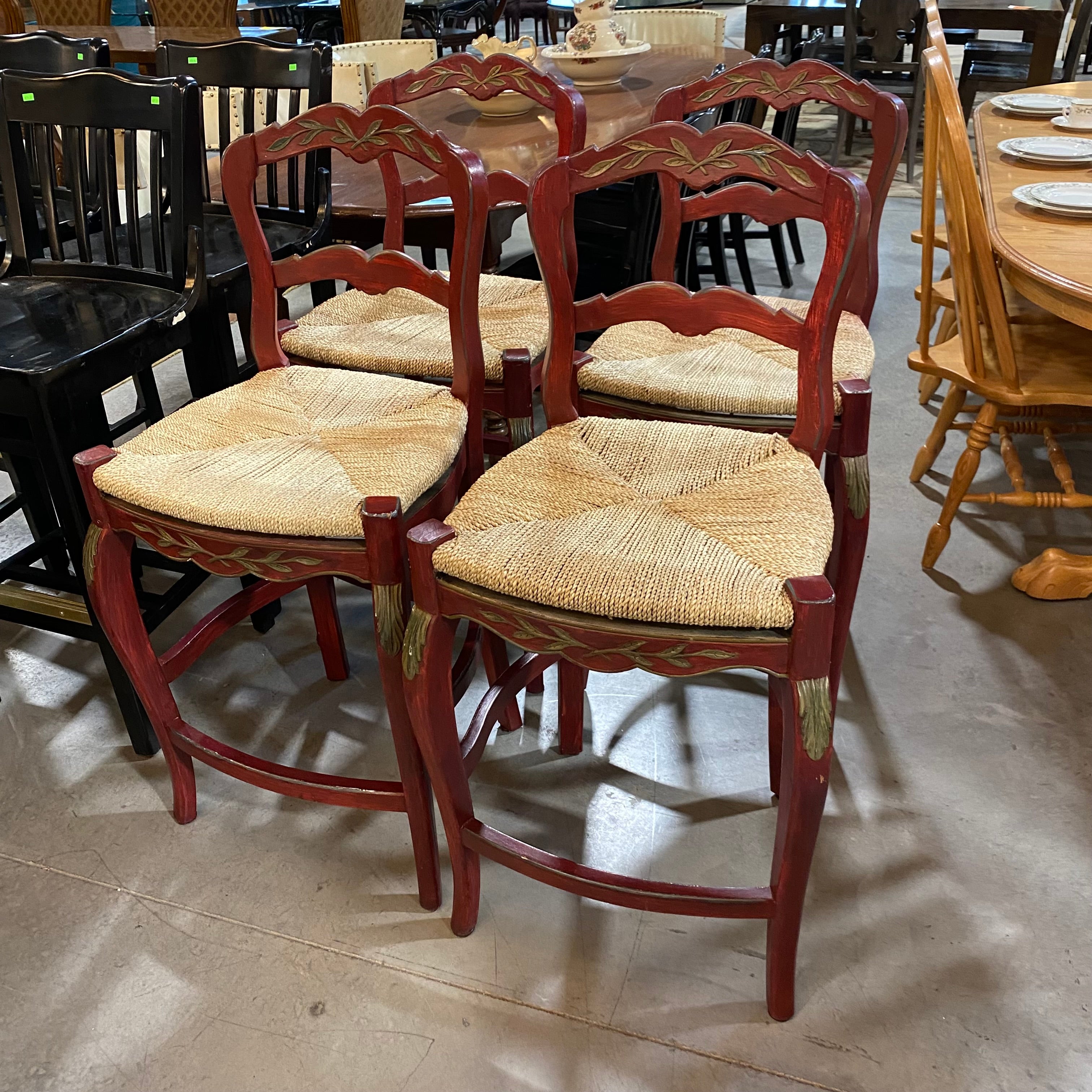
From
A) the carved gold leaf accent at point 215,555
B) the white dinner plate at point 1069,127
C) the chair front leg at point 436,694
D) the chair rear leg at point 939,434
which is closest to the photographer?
the chair front leg at point 436,694

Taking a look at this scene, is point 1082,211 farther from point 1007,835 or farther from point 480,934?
point 480,934

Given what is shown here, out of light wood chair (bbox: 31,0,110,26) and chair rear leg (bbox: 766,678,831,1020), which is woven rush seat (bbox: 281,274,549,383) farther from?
light wood chair (bbox: 31,0,110,26)

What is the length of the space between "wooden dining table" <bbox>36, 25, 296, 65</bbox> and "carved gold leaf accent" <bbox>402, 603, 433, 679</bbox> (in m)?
3.57

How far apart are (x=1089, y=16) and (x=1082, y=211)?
180 inches

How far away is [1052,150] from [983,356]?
709 mm

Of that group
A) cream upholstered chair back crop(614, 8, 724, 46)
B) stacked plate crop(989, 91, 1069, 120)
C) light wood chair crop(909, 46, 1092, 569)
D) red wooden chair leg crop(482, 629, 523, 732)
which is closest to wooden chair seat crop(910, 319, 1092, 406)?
light wood chair crop(909, 46, 1092, 569)

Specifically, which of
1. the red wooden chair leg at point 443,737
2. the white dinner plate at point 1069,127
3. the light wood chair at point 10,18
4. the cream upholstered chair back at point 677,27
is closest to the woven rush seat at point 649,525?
the red wooden chair leg at point 443,737

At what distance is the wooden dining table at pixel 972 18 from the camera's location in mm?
4797

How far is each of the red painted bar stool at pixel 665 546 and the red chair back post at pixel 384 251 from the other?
0.10m

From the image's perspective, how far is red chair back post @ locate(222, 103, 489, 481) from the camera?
4.23 ft

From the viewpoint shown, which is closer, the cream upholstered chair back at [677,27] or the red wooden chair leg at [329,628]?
the red wooden chair leg at [329,628]

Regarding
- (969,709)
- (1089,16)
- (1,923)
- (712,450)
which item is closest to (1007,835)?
(969,709)

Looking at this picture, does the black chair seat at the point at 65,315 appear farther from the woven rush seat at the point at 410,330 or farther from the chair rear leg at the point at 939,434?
the chair rear leg at the point at 939,434

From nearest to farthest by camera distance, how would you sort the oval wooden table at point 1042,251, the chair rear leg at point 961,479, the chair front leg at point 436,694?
the chair front leg at point 436,694 → the oval wooden table at point 1042,251 → the chair rear leg at point 961,479
